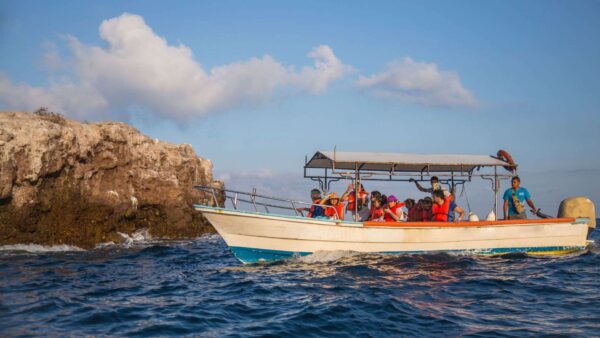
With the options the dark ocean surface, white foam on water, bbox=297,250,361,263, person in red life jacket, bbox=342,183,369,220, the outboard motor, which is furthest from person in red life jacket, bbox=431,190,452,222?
the outboard motor

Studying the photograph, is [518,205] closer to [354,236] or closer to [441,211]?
[441,211]

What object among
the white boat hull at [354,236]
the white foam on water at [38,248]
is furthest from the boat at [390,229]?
the white foam on water at [38,248]

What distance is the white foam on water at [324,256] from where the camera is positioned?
1395 cm

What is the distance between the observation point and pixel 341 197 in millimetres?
14953

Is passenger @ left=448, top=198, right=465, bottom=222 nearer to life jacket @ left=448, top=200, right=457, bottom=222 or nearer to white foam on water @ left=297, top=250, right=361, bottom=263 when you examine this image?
life jacket @ left=448, top=200, right=457, bottom=222

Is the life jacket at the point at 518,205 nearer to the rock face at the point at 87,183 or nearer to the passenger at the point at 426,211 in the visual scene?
the passenger at the point at 426,211

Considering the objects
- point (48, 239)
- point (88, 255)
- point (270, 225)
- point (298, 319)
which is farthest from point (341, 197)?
point (48, 239)

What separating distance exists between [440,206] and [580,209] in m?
5.57

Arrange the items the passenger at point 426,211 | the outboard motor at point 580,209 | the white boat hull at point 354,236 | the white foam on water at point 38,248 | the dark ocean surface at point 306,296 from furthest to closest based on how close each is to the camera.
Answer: the white foam on water at point 38,248 < the outboard motor at point 580,209 < the passenger at point 426,211 < the white boat hull at point 354,236 < the dark ocean surface at point 306,296

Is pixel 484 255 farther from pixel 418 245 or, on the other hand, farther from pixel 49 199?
pixel 49 199

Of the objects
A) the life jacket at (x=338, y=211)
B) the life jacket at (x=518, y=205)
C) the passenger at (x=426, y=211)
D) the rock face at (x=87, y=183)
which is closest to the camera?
the life jacket at (x=338, y=211)

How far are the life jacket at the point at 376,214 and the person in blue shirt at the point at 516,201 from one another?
4475 millimetres

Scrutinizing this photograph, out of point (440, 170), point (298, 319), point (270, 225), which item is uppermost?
point (440, 170)

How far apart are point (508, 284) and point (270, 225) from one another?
20.6ft
